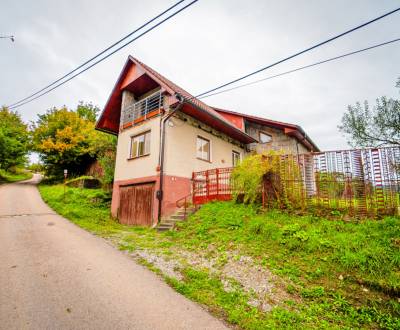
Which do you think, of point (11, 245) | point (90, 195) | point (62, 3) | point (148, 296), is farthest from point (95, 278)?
point (90, 195)

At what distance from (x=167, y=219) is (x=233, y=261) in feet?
16.9

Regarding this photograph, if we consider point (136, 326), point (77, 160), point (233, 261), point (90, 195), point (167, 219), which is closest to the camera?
point (136, 326)

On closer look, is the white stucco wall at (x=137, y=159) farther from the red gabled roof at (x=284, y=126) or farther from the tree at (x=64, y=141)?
the tree at (x=64, y=141)

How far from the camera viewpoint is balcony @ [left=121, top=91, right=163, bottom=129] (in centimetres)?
1155

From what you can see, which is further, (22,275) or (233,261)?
(233,261)

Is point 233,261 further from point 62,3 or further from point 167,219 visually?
point 62,3

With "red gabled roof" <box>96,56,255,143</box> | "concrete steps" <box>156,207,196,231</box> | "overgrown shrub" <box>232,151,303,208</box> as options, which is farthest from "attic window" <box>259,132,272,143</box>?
"concrete steps" <box>156,207,196,231</box>

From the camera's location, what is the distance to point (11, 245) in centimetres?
637

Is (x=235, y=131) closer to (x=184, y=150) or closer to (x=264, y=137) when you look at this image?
(x=264, y=137)

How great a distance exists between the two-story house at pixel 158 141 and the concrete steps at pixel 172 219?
1.02 feet

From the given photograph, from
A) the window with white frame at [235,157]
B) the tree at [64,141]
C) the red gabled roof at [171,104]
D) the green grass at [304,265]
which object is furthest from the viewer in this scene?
the tree at [64,141]

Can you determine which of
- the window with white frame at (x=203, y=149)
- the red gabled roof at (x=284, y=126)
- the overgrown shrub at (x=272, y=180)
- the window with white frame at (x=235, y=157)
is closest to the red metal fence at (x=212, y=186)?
the overgrown shrub at (x=272, y=180)

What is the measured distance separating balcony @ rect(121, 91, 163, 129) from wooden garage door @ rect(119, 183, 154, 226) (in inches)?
150

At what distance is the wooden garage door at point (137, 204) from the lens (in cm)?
1052
